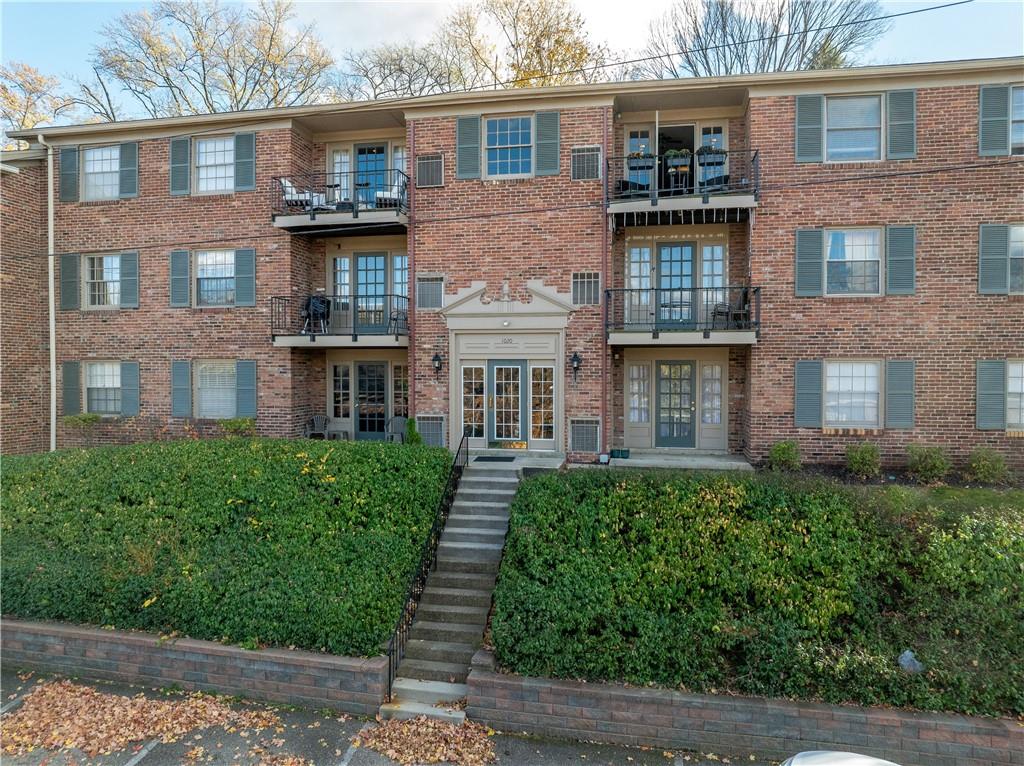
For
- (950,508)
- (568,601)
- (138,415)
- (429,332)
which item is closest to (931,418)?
(950,508)

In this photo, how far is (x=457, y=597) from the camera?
23.6 ft

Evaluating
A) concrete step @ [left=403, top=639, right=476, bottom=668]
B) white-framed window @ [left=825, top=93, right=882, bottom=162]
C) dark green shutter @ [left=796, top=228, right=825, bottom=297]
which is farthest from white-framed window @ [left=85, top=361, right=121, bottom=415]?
white-framed window @ [left=825, top=93, right=882, bottom=162]

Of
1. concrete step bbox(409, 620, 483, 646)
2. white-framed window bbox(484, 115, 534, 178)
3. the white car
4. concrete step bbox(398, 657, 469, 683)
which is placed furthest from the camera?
white-framed window bbox(484, 115, 534, 178)

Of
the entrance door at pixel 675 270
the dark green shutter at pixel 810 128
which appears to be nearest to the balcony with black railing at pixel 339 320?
the entrance door at pixel 675 270

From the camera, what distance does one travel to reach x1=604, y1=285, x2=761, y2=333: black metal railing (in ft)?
38.6

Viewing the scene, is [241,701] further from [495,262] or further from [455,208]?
[455,208]

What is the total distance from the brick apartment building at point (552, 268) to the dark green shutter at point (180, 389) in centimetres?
9

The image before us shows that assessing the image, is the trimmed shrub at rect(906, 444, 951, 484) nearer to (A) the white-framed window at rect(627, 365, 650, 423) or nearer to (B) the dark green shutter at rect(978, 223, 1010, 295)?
(B) the dark green shutter at rect(978, 223, 1010, 295)

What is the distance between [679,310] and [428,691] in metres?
9.31

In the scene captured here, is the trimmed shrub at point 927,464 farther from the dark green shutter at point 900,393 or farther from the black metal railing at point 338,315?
the black metal railing at point 338,315

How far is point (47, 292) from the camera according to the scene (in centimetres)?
1454

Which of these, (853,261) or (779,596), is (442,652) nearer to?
(779,596)

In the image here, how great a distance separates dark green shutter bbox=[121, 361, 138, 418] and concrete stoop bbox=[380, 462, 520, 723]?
394 inches

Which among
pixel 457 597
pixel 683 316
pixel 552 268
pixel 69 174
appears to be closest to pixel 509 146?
pixel 552 268
